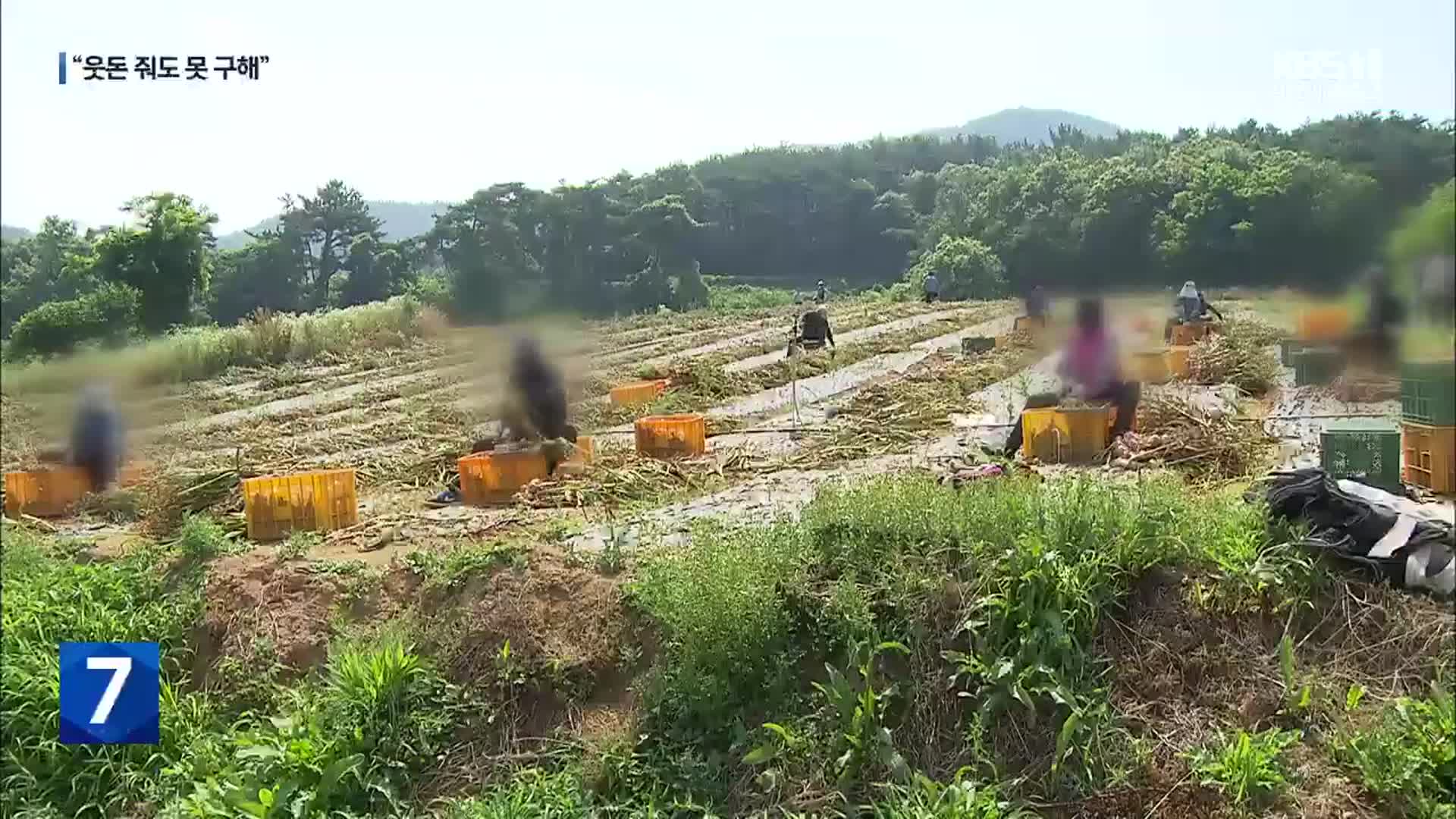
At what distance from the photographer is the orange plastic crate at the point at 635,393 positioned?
34.4ft

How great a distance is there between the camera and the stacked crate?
15.5 feet

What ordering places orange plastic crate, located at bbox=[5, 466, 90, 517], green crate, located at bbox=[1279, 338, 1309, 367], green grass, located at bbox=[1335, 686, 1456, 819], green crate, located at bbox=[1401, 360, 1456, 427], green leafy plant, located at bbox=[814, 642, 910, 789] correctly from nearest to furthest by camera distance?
green grass, located at bbox=[1335, 686, 1456, 819] < green leafy plant, located at bbox=[814, 642, 910, 789] < green crate, located at bbox=[1401, 360, 1456, 427] < green crate, located at bbox=[1279, 338, 1309, 367] < orange plastic crate, located at bbox=[5, 466, 90, 517]

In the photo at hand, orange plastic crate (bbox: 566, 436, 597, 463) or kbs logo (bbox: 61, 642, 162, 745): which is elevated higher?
orange plastic crate (bbox: 566, 436, 597, 463)

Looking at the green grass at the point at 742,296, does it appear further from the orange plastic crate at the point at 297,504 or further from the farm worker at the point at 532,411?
the orange plastic crate at the point at 297,504

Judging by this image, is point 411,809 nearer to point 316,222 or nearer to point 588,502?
point 588,502

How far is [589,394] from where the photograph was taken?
8.12m

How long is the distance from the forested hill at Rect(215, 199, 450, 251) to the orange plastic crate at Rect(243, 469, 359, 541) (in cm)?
165

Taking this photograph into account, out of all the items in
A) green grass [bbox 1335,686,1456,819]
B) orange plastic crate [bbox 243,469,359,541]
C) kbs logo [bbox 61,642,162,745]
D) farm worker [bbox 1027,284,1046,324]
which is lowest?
kbs logo [bbox 61,642,162,745]

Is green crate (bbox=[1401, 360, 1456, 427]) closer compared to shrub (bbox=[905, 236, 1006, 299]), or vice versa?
green crate (bbox=[1401, 360, 1456, 427])

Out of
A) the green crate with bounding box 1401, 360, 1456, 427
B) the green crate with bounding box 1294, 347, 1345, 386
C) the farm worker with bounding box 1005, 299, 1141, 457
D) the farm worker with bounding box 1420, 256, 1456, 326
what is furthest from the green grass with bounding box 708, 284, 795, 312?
the farm worker with bounding box 1420, 256, 1456, 326

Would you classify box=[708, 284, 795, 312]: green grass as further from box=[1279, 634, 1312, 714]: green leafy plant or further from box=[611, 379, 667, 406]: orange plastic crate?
box=[1279, 634, 1312, 714]: green leafy plant

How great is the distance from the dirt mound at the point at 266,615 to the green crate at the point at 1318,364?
5.27m

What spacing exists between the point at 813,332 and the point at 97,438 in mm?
9450

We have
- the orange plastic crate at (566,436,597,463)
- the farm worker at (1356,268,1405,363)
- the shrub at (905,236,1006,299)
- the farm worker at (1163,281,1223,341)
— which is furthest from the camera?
the orange plastic crate at (566,436,597,463)
